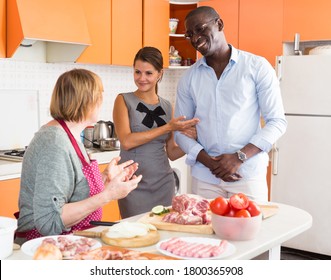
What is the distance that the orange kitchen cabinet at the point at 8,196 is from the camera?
10.0ft

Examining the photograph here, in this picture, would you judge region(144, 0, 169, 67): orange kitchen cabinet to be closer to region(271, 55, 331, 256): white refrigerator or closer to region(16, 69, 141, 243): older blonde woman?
region(271, 55, 331, 256): white refrigerator

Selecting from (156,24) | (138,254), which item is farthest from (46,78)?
(138,254)

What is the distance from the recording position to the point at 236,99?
238cm

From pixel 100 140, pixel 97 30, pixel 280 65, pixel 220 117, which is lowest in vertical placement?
pixel 100 140

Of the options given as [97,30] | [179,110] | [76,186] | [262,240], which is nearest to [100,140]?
[97,30]

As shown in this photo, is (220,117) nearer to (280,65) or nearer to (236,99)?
(236,99)

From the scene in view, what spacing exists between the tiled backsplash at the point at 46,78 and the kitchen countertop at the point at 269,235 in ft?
6.87

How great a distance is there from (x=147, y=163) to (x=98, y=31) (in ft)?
4.76

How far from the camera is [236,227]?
5.31ft

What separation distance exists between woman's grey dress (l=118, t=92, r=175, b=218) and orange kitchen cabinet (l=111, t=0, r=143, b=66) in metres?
1.25

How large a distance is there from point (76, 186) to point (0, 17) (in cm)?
181

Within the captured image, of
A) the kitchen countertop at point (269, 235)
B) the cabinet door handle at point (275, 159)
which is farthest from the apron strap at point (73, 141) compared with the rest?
the cabinet door handle at point (275, 159)

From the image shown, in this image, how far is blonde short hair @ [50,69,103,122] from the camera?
1.86 meters

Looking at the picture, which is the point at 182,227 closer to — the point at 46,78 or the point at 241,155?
the point at 241,155
